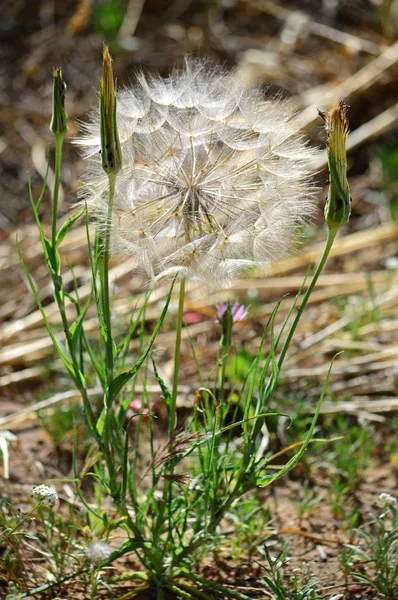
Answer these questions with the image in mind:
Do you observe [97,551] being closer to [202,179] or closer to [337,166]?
[202,179]

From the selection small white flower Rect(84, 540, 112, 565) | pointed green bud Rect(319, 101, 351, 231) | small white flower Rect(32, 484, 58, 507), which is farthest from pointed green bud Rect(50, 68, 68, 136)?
small white flower Rect(84, 540, 112, 565)

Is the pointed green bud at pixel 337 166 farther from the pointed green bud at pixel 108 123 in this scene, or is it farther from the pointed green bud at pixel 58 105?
the pointed green bud at pixel 58 105

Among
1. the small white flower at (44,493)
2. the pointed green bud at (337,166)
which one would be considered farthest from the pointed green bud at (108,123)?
the small white flower at (44,493)

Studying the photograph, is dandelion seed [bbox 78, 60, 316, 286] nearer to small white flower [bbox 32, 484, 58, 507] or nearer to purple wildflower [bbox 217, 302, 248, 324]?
purple wildflower [bbox 217, 302, 248, 324]

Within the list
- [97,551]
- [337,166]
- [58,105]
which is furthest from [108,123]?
[97,551]

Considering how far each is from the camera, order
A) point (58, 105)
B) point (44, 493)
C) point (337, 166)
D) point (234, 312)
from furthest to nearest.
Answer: point (234, 312) → point (44, 493) → point (58, 105) → point (337, 166)

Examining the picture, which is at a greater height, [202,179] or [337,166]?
[202,179]
